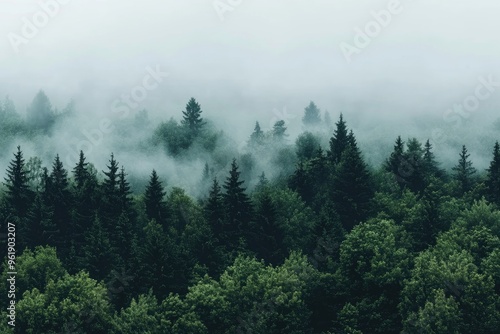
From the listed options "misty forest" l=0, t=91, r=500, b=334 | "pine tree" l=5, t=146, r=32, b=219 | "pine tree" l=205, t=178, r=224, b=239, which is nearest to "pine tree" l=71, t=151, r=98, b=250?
"misty forest" l=0, t=91, r=500, b=334

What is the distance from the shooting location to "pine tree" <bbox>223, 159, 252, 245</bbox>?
106 meters

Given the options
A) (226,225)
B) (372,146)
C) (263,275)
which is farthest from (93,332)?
(372,146)

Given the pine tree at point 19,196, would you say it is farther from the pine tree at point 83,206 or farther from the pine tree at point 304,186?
the pine tree at point 304,186

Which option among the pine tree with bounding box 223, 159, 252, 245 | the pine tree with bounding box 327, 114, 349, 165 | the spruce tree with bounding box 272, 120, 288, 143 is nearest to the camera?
the pine tree with bounding box 223, 159, 252, 245

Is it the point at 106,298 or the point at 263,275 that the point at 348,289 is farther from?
the point at 106,298

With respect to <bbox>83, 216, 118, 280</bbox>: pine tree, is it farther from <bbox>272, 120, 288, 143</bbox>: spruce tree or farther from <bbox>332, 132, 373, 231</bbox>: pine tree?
<bbox>272, 120, 288, 143</bbox>: spruce tree

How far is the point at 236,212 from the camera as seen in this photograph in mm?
108625

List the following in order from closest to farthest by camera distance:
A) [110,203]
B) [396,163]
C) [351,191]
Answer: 1. [110,203]
2. [351,191]
3. [396,163]

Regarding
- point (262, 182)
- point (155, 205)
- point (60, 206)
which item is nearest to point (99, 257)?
point (60, 206)

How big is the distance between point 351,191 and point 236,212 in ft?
55.9

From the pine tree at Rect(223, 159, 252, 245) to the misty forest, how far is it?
204mm

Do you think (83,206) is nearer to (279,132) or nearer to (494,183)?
(494,183)

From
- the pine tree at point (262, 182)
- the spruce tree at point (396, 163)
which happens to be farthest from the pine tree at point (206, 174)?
the spruce tree at point (396, 163)

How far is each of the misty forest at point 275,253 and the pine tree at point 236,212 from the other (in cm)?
20
